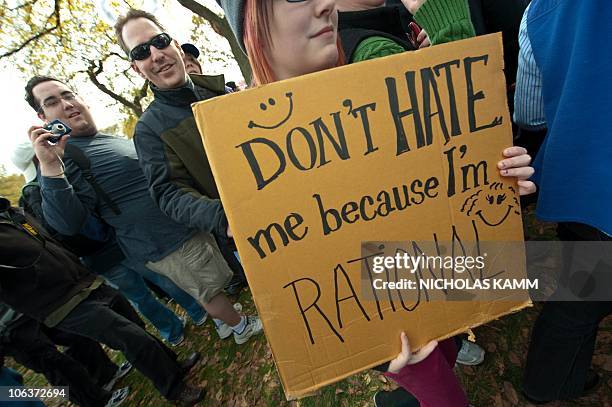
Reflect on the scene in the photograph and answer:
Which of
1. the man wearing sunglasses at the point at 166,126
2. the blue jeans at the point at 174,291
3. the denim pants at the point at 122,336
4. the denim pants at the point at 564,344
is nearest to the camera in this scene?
the denim pants at the point at 564,344

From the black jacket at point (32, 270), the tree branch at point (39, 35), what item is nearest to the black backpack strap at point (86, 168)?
the black jacket at point (32, 270)

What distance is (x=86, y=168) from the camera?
2166mm

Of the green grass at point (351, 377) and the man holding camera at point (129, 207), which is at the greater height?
the man holding camera at point (129, 207)

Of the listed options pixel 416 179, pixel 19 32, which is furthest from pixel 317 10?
pixel 19 32

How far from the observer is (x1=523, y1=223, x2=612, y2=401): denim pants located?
113cm

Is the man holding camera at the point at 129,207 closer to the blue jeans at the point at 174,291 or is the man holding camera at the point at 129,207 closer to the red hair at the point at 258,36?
the blue jeans at the point at 174,291

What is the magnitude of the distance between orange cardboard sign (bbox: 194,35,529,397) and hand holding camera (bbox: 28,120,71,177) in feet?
5.79

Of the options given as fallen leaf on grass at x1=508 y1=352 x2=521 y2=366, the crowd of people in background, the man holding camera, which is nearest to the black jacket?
the crowd of people in background

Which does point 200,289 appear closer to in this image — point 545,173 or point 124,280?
point 124,280

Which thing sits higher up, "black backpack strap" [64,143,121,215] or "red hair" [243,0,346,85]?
"red hair" [243,0,346,85]

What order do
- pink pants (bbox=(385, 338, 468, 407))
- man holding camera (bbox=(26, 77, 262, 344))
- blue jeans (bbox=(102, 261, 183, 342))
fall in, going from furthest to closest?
blue jeans (bbox=(102, 261, 183, 342)), man holding camera (bbox=(26, 77, 262, 344)), pink pants (bbox=(385, 338, 468, 407))

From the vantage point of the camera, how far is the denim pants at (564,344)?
113 centimetres

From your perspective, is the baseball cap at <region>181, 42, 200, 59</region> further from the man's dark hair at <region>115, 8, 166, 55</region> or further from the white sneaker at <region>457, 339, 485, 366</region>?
the white sneaker at <region>457, 339, 485, 366</region>

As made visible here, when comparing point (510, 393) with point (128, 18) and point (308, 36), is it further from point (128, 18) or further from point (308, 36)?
point (128, 18)
